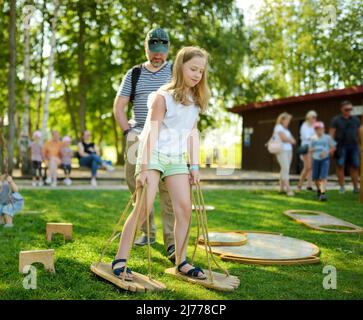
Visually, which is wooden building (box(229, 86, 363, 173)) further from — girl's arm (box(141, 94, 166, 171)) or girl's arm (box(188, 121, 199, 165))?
girl's arm (box(141, 94, 166, 171))

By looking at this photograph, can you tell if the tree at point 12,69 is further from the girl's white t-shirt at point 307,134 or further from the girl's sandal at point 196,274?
the girl's sandal at point 196,274

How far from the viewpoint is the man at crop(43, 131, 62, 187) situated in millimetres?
12719

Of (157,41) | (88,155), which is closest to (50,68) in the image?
(88,155)

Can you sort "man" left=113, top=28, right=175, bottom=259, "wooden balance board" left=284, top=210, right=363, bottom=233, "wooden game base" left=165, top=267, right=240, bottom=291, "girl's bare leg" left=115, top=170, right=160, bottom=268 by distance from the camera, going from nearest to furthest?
"wooden game base" left=165, top=267, right=240, bottom=291 < "girl's bare leg" left=115, top=170, right=160, bottom=268 < "man" left=113, top=28, right=175, bottom=259 < "wooden balance board" left=284, top=210, right=363, bottom=233

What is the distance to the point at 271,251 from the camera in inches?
187

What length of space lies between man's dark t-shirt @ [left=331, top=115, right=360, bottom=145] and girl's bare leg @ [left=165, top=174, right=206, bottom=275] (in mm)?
7813

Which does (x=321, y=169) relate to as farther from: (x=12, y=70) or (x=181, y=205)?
(x=12, y=70)

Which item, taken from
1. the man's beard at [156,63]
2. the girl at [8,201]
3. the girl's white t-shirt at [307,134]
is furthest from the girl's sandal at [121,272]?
the girl's white t-shirt at [307,134]

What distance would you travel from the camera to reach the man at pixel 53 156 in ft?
41.7

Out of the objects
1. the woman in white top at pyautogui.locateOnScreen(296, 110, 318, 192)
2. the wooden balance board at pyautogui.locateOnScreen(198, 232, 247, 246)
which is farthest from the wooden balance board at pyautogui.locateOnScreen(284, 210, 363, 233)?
the woman in white top at pyautogui.locateOnScreen(296, 110, 318, 192)

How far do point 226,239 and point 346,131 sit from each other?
257 inches

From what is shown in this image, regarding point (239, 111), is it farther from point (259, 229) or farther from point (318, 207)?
point (259, 229)

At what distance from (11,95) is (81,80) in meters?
10.3

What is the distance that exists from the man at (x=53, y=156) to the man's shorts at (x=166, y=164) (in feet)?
30.7
